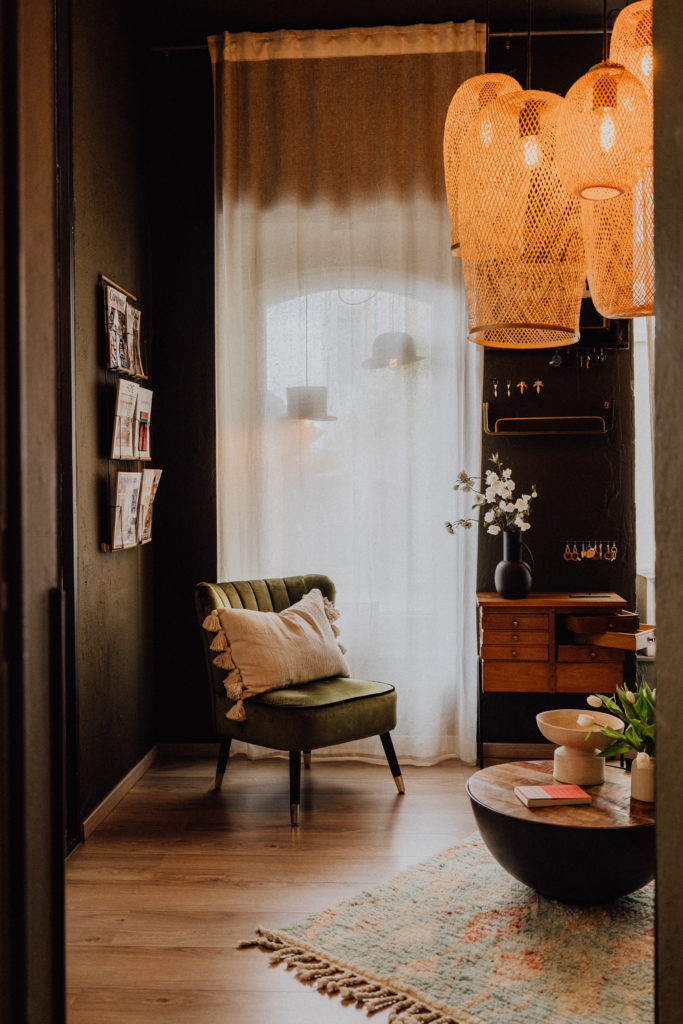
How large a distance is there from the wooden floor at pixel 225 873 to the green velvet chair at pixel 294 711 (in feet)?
0.70

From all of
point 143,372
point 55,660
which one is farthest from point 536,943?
point 143,372

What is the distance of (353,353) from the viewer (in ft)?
14.3

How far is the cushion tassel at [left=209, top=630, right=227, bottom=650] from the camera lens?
12.4 ft

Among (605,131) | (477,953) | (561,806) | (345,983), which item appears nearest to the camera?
(605,131)

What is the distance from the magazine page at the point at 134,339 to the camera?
3949 millimetres

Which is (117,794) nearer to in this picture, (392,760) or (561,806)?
(392,760)

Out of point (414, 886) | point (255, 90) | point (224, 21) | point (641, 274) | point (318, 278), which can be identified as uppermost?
point (224, 21)

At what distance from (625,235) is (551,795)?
5.41ft

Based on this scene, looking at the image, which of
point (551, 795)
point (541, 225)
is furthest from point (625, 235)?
point (551, 795)

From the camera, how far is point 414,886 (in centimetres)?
296

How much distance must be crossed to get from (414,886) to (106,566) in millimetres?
1815

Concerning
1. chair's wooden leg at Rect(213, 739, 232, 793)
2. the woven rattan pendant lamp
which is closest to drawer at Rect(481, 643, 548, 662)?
chair's wooden leg at Rect(213, 739, 232, 793)

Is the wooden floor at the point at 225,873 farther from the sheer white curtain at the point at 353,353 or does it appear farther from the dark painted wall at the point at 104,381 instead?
the sheer white curtain at the point at 353,353

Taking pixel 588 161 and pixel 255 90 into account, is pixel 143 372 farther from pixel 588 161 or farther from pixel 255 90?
pixel 588 161
